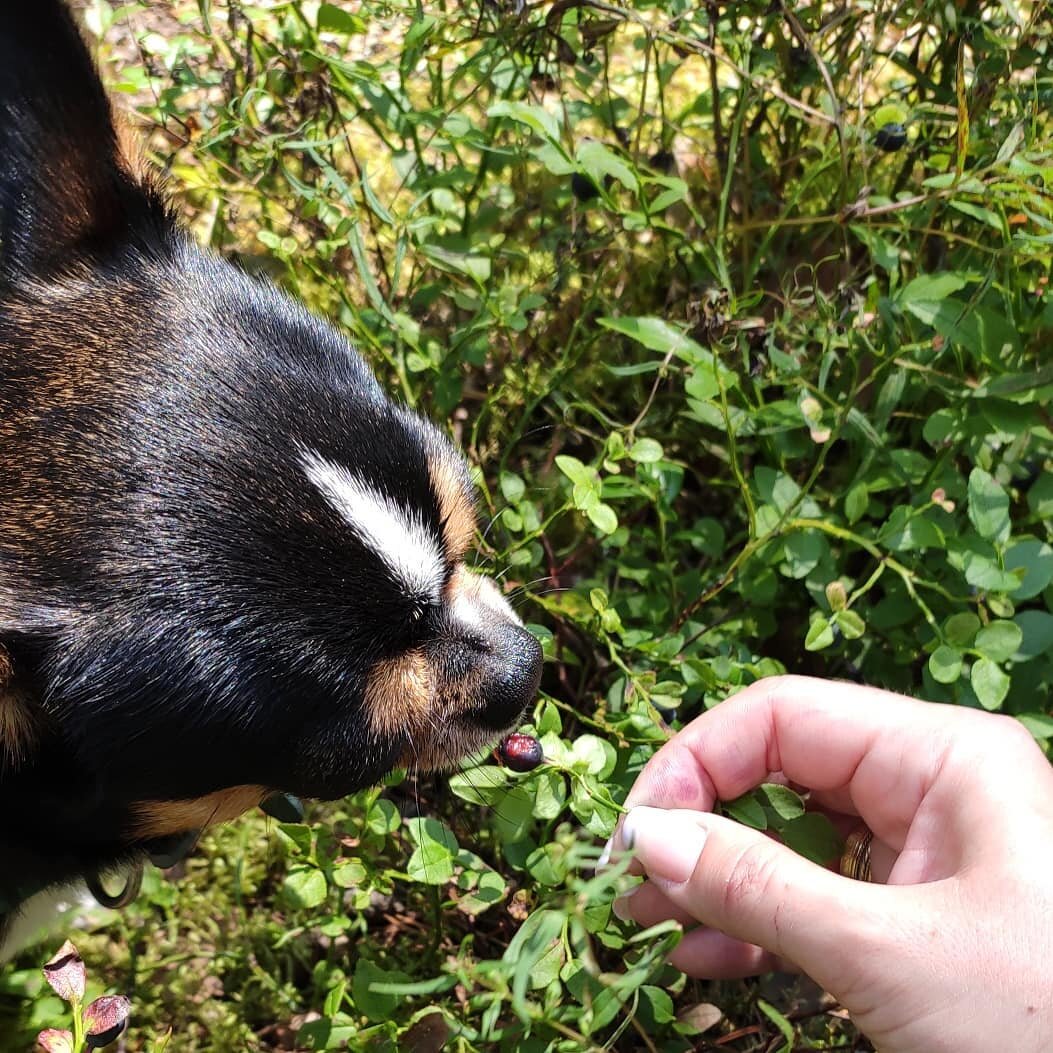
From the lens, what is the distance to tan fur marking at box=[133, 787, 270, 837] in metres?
1.74

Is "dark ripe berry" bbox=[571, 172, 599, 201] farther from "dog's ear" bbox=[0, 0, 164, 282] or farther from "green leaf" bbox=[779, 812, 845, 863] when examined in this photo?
"green leaf" bbox=[779, 812, 845, 863]

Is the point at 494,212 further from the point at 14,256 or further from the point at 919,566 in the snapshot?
the point at 919,566

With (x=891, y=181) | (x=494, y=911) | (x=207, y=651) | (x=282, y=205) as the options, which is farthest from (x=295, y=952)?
(x=891, y=181)

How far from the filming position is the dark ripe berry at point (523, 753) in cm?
169

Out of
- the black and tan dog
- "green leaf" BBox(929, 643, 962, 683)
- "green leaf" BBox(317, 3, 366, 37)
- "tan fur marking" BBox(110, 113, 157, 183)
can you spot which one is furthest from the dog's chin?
"green leaf" BBox(317, 3, 366, 37)

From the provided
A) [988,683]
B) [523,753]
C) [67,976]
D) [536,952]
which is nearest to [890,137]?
[988,683]

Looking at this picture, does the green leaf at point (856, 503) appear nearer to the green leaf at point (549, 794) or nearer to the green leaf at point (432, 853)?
the green leaf at point (549, 794)

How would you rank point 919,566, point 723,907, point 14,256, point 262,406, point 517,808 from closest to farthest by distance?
point 723,907 < point 262,406 < point 517,808 < point 14,256 < point 919,566

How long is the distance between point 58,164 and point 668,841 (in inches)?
62.9

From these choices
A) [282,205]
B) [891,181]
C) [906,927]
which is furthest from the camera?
[891,181]

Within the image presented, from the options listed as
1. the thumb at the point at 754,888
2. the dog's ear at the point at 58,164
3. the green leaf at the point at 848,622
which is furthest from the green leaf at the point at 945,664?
the dog's ear at the point at 58,164

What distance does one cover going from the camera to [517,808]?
5.75 ft

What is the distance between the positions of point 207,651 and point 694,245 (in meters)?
1.37

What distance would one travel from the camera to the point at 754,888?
1421mm
